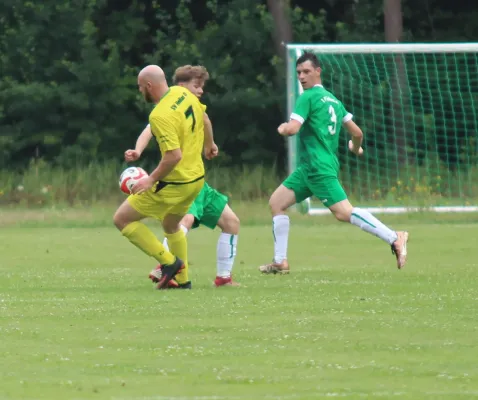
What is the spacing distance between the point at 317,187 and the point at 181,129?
2055 millimetres

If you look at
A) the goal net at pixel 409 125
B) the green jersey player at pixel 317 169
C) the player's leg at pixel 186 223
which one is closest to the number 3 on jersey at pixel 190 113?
the player's leg at pixel 186 223

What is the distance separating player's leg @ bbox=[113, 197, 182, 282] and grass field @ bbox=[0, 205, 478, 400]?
0.99 feet

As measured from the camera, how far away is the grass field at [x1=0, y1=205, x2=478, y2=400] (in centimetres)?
630

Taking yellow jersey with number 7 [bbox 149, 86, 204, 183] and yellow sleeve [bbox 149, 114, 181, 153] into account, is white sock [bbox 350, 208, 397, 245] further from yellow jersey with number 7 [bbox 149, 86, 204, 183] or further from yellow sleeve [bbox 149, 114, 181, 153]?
yellow sleeve [bbox 149, 114, 181, 153]

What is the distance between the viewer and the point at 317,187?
11750 mm

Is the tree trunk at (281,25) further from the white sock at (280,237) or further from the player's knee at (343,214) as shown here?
the player's knee at (343,214)

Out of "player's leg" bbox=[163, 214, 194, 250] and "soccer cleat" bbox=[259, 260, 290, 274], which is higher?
"player's leg" bbox=[163, 214, 194, 250]

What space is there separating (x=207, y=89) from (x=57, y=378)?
24612 millimetres

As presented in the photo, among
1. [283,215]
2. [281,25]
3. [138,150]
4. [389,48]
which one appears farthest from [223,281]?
[281,25]

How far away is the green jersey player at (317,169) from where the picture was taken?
1150 cm

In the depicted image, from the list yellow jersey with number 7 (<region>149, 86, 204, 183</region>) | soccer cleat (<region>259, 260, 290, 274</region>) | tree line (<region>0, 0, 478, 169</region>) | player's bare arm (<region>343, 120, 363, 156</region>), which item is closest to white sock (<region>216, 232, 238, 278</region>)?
yellow jersey with number 7 (<region>149, 86, 204, 183</region>)

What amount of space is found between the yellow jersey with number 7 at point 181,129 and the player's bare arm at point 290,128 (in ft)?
3.09

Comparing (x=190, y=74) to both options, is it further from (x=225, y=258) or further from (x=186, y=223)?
(x=225, y=258)

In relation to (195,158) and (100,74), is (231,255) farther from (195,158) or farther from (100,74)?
(100,74)
